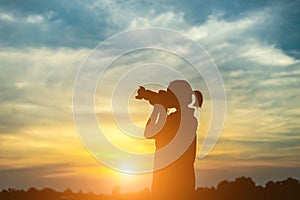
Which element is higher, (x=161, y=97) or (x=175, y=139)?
(x=161, y=97)

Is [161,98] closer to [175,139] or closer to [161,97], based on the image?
[161,97]

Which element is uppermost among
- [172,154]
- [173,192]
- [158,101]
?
[158,101]

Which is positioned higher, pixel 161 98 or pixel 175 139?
pixel 161 98

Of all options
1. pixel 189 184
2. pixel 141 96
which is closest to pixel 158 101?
pixel 141 96

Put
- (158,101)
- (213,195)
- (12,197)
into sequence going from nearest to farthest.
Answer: (158,101)
(213,195)
(12,197)

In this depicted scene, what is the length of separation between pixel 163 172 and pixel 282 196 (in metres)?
12.0

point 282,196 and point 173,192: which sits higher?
point 282,196

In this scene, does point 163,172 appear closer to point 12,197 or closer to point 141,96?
point 141,96

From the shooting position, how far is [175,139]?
17.3 metres

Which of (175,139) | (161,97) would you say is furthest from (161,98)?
(175,139)

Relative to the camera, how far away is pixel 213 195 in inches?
1049

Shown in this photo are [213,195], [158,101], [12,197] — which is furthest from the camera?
[12,197]

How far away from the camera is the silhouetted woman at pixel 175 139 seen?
16.9 meters

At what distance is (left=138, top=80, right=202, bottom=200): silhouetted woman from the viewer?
16.9m
